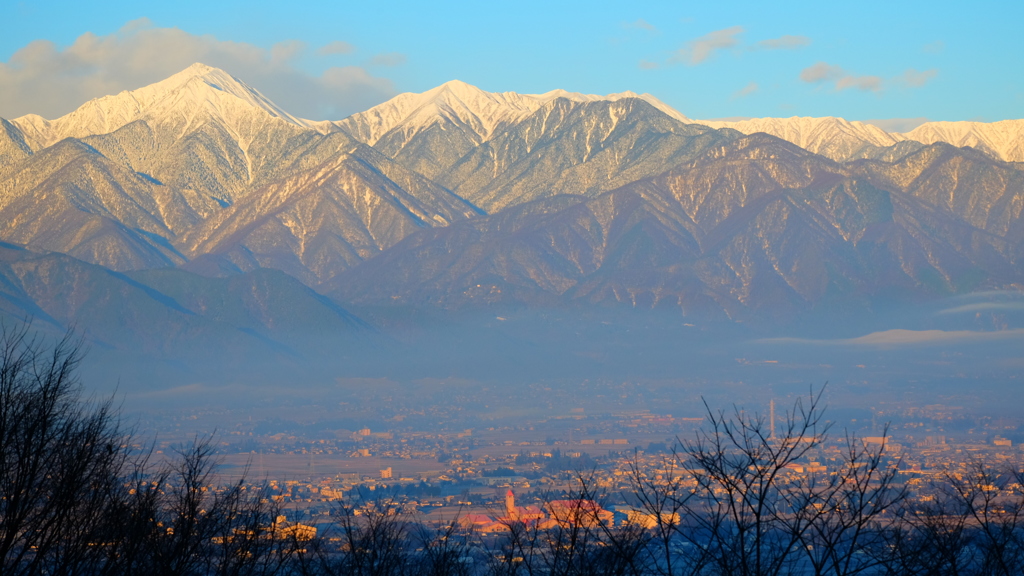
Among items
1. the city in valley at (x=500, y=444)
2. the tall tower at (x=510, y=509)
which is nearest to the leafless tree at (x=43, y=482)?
the tall tower at (x=510, y=509)

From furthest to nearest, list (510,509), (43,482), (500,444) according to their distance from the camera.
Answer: (500,444), (510,509), (43,482)

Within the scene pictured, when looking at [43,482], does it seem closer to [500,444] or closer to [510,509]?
[510,509]

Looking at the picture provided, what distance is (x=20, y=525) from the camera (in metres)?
16.0

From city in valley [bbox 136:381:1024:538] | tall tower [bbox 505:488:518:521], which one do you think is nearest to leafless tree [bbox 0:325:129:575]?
tall tower [bbox 505:488:518:521]

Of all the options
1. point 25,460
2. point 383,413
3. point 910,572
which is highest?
point 383,413

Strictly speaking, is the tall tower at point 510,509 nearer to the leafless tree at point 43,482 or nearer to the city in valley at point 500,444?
the city in valley at point 500,444

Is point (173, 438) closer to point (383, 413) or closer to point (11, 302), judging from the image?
point (383, 413)

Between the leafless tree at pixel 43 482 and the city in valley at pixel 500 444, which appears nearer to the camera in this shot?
the leafless tree at pixel 43 482

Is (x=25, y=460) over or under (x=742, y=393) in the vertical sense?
under

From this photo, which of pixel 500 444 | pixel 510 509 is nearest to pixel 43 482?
pixel 510 509

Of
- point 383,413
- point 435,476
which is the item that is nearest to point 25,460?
point 435,476

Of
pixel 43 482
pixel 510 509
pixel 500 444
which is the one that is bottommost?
pixel 510 509

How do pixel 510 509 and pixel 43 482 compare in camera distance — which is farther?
pixel 510 509

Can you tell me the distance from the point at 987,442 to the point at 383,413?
89.5 m
